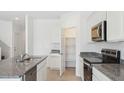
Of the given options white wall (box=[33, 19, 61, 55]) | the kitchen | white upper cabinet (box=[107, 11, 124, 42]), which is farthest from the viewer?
white wall (box=[33, 19, 61, 55])

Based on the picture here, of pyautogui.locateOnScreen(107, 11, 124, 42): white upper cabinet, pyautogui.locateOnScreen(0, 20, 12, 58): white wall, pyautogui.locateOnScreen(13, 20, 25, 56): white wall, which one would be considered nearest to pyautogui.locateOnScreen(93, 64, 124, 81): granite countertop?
pyautogui.locateOnScreen(107, 11, 124, 42): white upper cabinet

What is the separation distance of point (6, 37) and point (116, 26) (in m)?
7.83

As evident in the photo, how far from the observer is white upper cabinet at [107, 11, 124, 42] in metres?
2.28

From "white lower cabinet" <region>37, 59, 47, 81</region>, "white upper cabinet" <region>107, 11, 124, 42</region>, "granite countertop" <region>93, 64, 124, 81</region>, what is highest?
"white upper cabinet" <region>107, 11, 124, 42</region>

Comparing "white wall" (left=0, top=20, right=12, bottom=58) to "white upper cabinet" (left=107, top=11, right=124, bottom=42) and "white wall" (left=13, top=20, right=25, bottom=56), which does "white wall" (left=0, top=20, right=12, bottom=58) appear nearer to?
"white wall" (left=13, top=20, right=25, bottom=56)

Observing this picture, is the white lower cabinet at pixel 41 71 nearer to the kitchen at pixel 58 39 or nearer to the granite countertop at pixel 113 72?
the kitchen at pixel 58 39

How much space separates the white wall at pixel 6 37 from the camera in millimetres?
9172

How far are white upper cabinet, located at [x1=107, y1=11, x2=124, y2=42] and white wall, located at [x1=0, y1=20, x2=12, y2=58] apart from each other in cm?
737

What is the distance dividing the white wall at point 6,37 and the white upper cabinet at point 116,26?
24.2 ft

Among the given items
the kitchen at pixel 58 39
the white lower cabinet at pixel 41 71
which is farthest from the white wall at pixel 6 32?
the white lower cabinet at pixel 41 71
